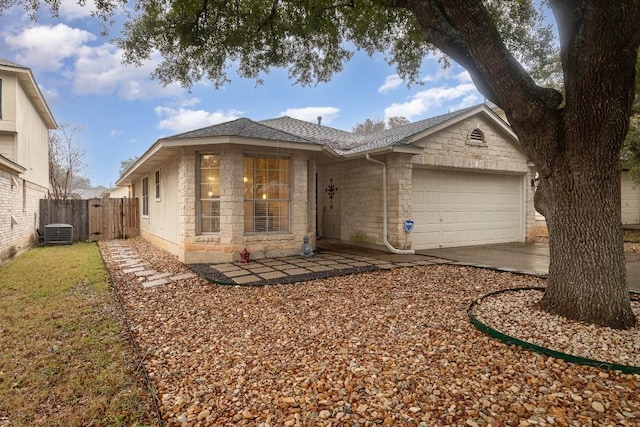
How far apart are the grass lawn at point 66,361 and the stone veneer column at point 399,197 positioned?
5.92m

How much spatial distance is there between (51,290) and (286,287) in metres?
3.54

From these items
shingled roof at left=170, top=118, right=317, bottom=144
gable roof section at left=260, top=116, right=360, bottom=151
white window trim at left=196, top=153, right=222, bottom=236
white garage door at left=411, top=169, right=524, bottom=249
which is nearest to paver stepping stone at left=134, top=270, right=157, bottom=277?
white window trim at left=196, top=153, right=222, bottom=236

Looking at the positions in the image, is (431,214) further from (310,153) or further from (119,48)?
(119,48)

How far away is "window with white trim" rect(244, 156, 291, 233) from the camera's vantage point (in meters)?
7.18

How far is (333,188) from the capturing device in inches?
410

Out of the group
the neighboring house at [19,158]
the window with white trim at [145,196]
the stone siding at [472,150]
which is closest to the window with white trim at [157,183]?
the window with white trim at [145,196]

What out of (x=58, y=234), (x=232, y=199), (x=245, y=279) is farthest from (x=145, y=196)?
(x=245, y=279)

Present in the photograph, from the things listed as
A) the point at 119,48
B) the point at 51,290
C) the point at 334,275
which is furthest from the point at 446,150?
the point at 51,290

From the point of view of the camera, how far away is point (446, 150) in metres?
8.86

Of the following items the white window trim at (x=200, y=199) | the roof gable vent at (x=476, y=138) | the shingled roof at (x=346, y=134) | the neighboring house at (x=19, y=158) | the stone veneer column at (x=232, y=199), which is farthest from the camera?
the roof gable vent at (x=476, y=138)

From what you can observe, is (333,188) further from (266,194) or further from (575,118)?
(575,118)

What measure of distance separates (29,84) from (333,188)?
10.2 meters

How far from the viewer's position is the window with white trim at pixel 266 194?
718 cm

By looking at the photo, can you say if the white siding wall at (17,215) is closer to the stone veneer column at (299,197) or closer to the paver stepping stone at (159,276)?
the paver stepping stone at (159,276)
